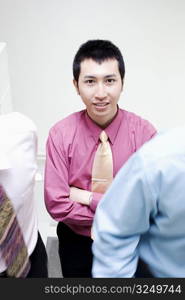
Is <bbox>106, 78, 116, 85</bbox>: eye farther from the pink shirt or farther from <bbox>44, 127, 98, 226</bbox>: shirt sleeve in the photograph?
<bbox>44, 127, 98, 226</bbox>: shirt sleeve

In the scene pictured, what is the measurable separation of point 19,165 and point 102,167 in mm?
428

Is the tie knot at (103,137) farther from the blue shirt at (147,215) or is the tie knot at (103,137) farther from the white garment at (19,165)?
the blue shirt at (147,215)

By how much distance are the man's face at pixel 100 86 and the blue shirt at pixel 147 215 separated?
544mm

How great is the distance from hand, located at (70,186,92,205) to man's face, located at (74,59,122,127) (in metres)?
0.29

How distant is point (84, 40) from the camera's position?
2.18 meters

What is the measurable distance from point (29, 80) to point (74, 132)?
0.89m

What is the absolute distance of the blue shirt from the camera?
2.89 ft

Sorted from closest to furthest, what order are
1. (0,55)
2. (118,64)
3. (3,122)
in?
(3,122) → (118,64) → (0,55)

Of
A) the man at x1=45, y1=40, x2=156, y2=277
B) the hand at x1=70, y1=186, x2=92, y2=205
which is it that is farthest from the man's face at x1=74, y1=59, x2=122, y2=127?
the hand at x1=70, y1=186, x2=92, y2=205

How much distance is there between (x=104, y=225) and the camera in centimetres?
97

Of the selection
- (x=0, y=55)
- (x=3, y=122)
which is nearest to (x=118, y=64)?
(x=3, y=122)

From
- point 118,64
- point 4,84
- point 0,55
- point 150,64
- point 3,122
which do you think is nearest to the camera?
point 3,122

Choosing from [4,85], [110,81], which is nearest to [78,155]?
[110,81]

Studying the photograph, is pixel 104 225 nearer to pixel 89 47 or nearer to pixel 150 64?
pixel 89 47
